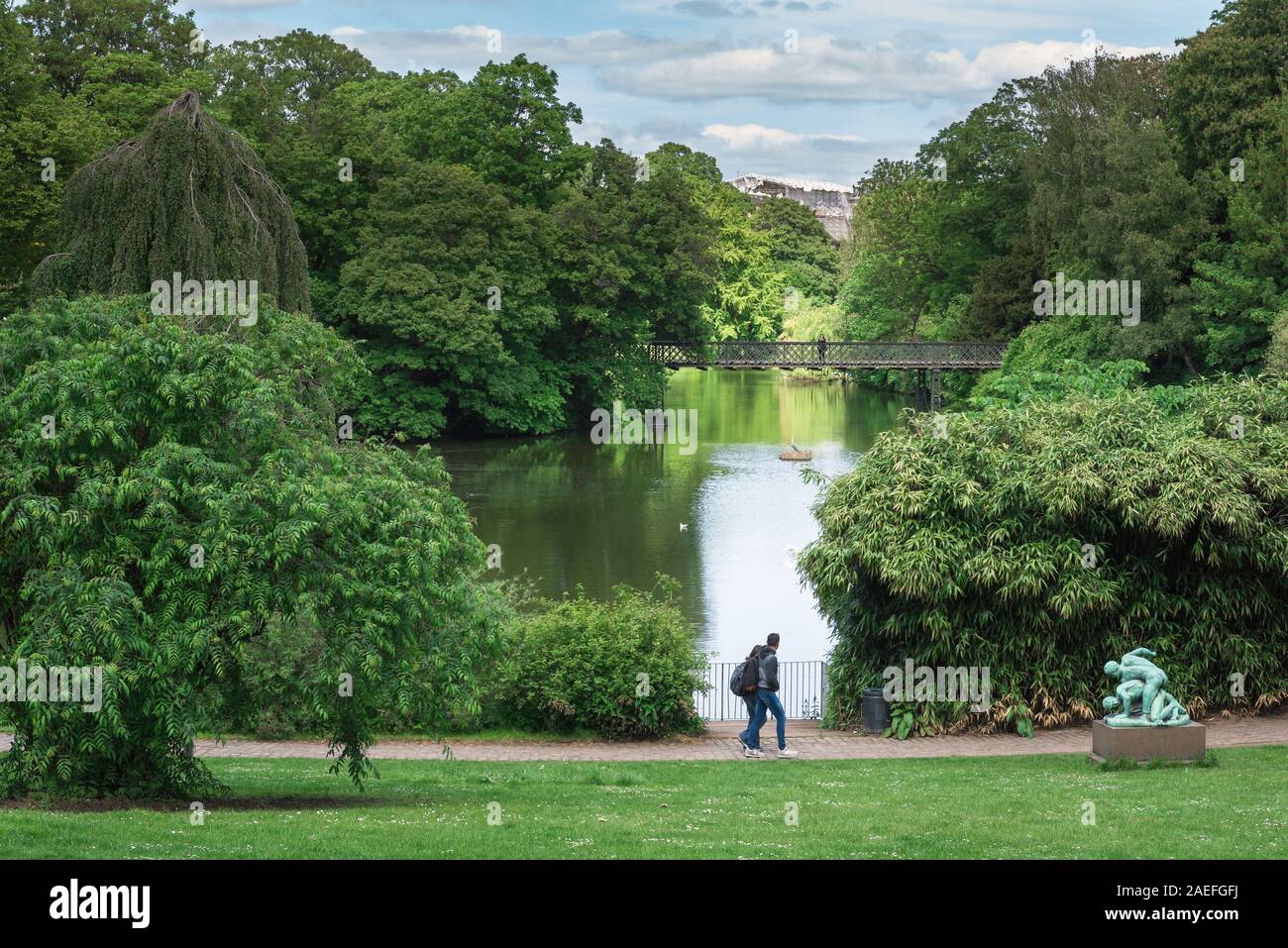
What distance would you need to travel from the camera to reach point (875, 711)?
21875 mm

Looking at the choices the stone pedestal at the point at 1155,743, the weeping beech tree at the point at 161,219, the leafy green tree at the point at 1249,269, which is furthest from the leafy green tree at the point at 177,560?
the leafy green tree at the point at 1249,269

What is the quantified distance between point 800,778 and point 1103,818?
4.53 m

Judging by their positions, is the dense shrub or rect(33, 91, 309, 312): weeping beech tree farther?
rect(33, 91, 309, 312): weeping beech tree

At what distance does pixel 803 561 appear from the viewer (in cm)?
2194

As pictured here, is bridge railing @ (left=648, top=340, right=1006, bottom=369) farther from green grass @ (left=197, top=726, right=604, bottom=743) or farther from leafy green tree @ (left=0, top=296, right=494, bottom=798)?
leafy green tree @ (left=0, top=296, right=494, bottom=798)

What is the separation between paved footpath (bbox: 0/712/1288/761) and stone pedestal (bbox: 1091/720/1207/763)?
6.72ft

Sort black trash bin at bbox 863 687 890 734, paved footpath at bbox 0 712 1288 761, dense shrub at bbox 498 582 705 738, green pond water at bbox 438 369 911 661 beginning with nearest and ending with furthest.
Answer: paved footpath at bbox 0 712 1288 761 → dense shrub at bbox 498 582 705 738 → black trash bin at bbox 863 687 890 734 → green pond water at bbox 438 369 911 661

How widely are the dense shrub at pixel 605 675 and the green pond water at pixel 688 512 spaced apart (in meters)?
3.66

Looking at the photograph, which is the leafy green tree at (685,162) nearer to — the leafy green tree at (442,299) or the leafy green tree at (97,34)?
the leafy green tree at (442,299)

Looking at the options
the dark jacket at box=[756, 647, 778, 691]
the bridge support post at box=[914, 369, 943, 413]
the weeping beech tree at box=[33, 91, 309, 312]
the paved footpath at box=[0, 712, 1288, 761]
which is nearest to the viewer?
the dark jacket at box=[756, 647, 778, 691]

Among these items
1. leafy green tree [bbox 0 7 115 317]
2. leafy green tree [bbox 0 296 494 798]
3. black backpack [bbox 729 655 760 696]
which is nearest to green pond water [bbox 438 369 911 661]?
black backpack [bbox 729 655 760 696]

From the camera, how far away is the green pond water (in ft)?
106

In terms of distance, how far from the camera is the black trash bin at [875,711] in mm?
21875
